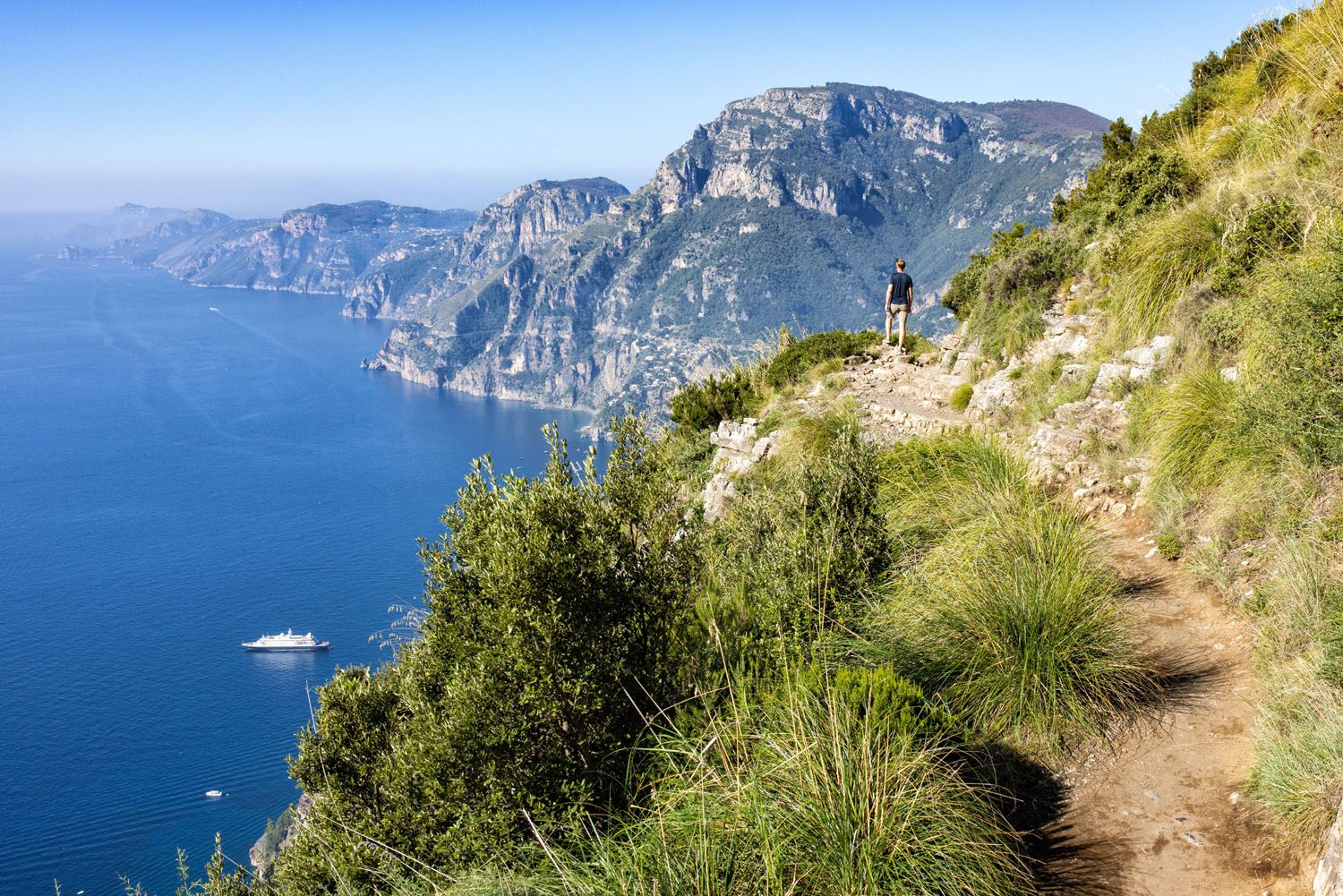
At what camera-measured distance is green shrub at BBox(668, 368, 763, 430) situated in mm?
18309

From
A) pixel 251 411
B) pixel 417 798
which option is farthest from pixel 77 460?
pixel 417 798

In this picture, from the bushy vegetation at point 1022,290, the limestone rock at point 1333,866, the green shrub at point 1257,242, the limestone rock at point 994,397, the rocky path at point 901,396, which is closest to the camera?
the limestone rock at point 1333,866

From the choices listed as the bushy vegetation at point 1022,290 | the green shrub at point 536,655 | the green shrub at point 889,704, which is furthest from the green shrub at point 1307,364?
the bushy vegetation at point 1022,290

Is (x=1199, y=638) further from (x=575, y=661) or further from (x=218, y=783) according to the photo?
(x=218, y=783)

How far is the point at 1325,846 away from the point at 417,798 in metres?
6.22

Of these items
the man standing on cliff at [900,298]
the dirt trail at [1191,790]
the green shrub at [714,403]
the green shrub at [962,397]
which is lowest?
the dirt trail at [1191,790]

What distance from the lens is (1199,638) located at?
18.6 feet

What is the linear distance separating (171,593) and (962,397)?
356 ft

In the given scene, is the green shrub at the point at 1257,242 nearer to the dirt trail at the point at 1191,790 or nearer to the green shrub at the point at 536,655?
the dirt trail at the point at 1191,790

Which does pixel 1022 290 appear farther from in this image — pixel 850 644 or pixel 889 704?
pixel 889 704

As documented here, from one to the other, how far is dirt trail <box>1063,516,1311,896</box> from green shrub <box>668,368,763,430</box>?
12.8 m

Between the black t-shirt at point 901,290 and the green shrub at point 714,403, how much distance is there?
3.87 metres

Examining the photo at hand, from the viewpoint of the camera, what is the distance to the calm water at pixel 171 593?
56469 millimetres

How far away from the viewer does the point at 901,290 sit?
655 inches
